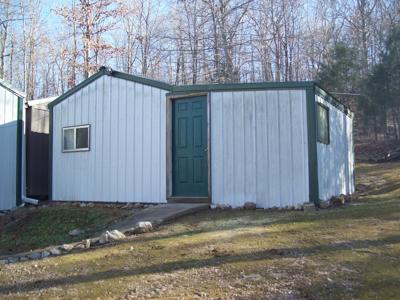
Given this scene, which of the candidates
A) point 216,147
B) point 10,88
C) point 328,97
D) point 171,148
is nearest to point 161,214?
point 216,147

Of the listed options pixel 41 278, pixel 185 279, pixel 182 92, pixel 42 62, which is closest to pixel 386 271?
pixel 185 279

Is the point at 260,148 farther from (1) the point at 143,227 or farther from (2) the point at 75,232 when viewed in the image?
(2) the point at 75,232

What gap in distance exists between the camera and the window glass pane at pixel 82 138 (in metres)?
11.5

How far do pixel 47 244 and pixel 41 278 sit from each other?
3131mm

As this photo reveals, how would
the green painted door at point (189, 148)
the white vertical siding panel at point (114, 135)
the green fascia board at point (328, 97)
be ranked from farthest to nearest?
the white vertical siding panel at point (114, 135)
the green painted door at point (189, 148)
the green fascia board at point (328, 97)

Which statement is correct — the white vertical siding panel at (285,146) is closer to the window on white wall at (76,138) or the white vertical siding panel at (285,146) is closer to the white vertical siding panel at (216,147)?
the white vertical siding panel at (216,147)

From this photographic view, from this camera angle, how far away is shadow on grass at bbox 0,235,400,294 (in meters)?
4.85

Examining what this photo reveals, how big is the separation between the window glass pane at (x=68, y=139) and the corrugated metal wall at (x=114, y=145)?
0.51 ft

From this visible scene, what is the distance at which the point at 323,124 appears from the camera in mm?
10344

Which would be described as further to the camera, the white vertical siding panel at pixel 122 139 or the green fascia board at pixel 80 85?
the green fascia board at pixel 80 85

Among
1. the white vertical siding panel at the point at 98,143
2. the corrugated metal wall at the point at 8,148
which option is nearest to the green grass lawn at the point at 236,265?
the white vertical siding panel at the point at 98,143

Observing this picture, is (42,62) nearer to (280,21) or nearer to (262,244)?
(280,21)

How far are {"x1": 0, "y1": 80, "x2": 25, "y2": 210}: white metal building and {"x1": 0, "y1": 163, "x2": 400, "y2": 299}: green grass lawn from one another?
6465mm

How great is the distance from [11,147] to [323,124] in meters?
7.83
